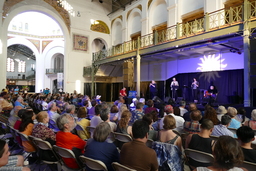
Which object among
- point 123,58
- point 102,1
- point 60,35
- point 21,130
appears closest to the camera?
Answer: point 21,130

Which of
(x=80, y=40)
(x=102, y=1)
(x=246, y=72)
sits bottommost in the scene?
(x=246, y=72)

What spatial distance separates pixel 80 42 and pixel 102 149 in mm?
15740

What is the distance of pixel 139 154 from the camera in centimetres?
177

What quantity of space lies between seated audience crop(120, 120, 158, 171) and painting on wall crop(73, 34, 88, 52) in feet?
51.2

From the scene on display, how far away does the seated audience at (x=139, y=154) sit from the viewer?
1.75 m

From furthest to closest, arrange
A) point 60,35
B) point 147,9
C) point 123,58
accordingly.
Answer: point 60,35 < point 147,9 < point 123,58

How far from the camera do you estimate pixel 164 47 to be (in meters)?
9.58

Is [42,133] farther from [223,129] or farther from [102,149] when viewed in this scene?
[223,129]

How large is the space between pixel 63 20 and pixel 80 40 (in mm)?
2104

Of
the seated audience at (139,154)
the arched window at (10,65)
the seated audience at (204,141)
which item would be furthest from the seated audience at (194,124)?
the arched window at (10,65)

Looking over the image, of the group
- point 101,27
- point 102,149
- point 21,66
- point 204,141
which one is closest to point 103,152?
point 102,149

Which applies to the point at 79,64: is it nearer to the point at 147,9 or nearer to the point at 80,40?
the point at 80,40

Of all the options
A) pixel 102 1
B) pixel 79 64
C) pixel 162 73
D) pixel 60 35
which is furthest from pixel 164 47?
pixel 60 35

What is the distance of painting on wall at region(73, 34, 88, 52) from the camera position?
16219 millimetres
